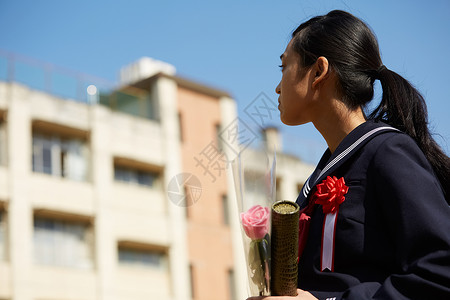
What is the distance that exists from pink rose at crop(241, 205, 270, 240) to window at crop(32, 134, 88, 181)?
68.9 ft

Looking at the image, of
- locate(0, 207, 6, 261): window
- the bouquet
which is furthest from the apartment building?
the bouquet

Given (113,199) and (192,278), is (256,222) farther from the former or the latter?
(192,278)

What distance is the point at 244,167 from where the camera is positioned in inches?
82.0

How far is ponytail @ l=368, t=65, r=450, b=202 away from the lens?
2250 millimetres

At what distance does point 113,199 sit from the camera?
78.3 feet

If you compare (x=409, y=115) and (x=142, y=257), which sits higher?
(x=142, y=257)

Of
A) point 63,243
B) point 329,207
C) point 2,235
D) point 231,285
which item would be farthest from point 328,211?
point 231,285

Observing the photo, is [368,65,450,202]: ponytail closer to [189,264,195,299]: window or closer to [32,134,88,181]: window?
[32,134,88,181]: window

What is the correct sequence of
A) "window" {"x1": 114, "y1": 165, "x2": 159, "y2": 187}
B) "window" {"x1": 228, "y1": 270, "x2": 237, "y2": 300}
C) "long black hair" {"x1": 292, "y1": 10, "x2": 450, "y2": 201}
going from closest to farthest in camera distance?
"long black hair" {"x1": 292, "y1": 10, "x2": 450, "y2": 201} → "window" {"x1": 114, "y1": 165, "x2": 159, "y2": 187} → "window" {"x1": 228, "y1": 270, "x2": 237, "y2": 300}

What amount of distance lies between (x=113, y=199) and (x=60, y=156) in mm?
2041

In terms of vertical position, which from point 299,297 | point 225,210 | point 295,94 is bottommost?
point 299,297

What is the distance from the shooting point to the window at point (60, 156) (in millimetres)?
22641

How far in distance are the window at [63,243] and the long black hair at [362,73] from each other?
20.1 metres

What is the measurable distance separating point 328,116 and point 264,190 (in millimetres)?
448
